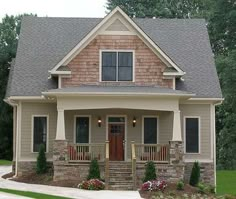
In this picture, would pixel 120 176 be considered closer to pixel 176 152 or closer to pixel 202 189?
pixel 176 152

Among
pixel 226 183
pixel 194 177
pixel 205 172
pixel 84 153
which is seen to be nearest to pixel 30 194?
pixel 84 153

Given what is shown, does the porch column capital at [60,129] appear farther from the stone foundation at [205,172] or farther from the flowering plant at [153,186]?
the stone foundation at [205,172]

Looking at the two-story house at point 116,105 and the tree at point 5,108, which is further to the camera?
the tree at point 5,108

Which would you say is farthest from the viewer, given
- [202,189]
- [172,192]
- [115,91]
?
[115,91]

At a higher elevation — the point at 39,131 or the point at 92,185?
the point at 39,131

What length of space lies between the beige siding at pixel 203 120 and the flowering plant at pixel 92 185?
6471 millimetres

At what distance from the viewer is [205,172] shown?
30812 mm

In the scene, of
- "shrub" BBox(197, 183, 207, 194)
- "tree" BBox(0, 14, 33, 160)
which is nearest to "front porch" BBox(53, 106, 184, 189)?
"shrub" BBox(197, 183, 207, 194)

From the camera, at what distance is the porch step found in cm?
2669

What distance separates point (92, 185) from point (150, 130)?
20.2 ft

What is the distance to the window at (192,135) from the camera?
31156 mm

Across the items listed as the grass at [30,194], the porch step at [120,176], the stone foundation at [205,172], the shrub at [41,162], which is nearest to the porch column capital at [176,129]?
the porch step at [120,176]

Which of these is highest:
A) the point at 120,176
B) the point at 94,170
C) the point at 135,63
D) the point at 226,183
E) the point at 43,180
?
the point at 135,63

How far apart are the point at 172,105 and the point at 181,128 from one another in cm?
268
